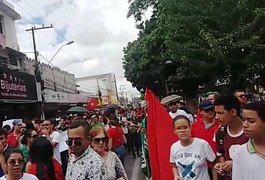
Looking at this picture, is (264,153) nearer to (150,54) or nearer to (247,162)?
(247,162)

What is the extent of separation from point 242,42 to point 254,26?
Answer: 1.84ft

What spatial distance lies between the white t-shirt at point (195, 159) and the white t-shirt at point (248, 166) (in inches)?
57.1

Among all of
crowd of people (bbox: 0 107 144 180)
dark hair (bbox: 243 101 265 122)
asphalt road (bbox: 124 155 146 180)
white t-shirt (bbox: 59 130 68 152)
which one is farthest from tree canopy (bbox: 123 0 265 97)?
dark hair (bbox: 243 101 265 122)

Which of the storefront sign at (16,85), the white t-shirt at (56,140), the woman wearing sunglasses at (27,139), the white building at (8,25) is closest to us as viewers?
the woman wearing sunglasses at (27,139)

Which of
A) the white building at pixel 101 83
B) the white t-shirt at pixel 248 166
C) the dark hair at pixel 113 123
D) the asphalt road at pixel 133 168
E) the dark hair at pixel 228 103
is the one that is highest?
the white building at pixel 101 83

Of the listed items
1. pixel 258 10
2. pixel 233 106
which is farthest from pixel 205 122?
pixel 258 10

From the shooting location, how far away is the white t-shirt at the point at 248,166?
283cm

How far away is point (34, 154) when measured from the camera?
466 cm

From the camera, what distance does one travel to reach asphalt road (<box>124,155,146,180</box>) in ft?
35.3

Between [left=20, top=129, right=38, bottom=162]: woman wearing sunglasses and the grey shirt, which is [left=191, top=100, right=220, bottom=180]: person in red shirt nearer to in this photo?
the grey shirt

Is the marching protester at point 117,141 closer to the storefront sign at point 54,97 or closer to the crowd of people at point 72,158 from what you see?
the crowd of people at point 72,158

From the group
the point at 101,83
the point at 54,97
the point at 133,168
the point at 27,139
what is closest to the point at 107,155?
the point at 27,139

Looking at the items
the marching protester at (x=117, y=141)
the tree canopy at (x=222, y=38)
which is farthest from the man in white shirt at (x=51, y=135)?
the tree canopy at (x=222, y=38)

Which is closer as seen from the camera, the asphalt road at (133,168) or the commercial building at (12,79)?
the asphalt road at (133,168)
